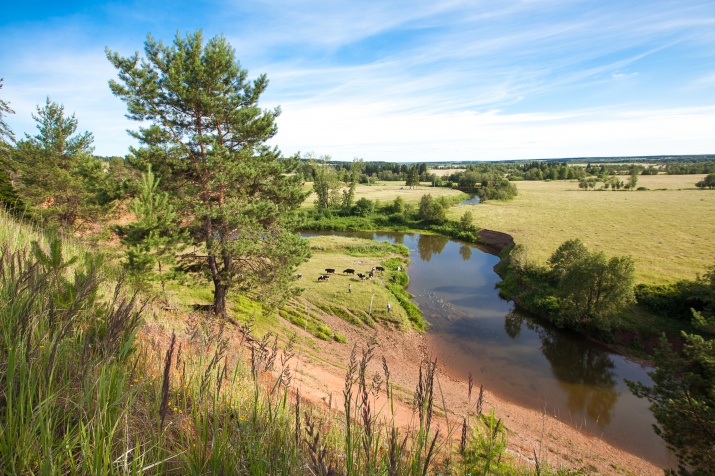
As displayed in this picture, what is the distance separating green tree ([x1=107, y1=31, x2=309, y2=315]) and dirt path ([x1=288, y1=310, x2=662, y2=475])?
4.25 m

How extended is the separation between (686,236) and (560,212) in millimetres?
21575

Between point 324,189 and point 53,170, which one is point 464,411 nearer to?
point 53,170

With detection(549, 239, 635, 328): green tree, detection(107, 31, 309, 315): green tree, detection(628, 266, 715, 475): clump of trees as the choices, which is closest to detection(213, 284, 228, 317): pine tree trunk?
detection(107, 31, 309, 315): green tree

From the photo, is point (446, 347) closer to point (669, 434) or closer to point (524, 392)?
point (524, 392)

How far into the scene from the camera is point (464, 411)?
14.0 m

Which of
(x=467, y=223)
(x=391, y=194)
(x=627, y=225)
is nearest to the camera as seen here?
(x=627, y=225)

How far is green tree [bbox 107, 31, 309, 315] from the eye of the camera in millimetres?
11812

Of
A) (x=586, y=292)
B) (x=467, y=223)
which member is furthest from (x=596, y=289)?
(x=467, y=223)

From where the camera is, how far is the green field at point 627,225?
32.5 meters

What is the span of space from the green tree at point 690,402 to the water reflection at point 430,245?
93.8 ft

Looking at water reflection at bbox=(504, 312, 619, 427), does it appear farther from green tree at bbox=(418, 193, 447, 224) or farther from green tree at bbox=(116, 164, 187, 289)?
green tree at bbox=(418, 193, 447, 224)

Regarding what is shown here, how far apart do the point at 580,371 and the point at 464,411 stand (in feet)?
32.6

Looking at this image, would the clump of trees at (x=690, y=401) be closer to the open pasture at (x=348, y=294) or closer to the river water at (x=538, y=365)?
the river water at (x=538, y=365)

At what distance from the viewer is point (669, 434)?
10.6 metres
